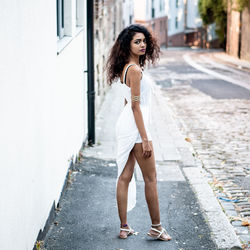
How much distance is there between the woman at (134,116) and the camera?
4.19 meters

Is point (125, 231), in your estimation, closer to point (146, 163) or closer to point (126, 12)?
point (146, 163)

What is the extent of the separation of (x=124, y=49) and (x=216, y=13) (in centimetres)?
4038

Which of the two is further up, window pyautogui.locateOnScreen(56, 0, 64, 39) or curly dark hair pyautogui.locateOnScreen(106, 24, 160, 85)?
window pyautogui.locateOnScreen(56, 0, 64, 39)

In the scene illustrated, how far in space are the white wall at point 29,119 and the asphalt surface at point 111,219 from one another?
26 centimetres

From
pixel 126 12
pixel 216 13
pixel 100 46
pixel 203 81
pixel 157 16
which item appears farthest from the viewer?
pixel 157 16

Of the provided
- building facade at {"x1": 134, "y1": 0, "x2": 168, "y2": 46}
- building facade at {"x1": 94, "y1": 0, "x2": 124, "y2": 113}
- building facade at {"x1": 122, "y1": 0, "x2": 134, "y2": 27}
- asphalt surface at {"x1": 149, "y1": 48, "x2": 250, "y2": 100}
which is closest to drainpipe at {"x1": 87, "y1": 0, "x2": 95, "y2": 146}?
building facade at {"x1": 94, "y1": 0, "x2": 124, "y2": 113}

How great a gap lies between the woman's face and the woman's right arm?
0.20 m

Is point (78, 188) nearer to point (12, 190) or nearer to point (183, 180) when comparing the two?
point (183, 180)

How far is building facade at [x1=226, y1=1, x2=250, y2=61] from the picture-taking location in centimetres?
3312

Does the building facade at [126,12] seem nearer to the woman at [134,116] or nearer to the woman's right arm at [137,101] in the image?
the woman at [134,116]

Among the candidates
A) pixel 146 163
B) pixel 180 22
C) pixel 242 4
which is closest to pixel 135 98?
pixel 146 163

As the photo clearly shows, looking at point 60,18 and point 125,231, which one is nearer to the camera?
point 125,231

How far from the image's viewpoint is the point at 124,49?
432 centimetres

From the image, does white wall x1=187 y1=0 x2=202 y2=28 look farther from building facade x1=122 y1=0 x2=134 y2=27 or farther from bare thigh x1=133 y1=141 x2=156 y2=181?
bare thigh x1=133 y1=141 x2=156 y2=181
